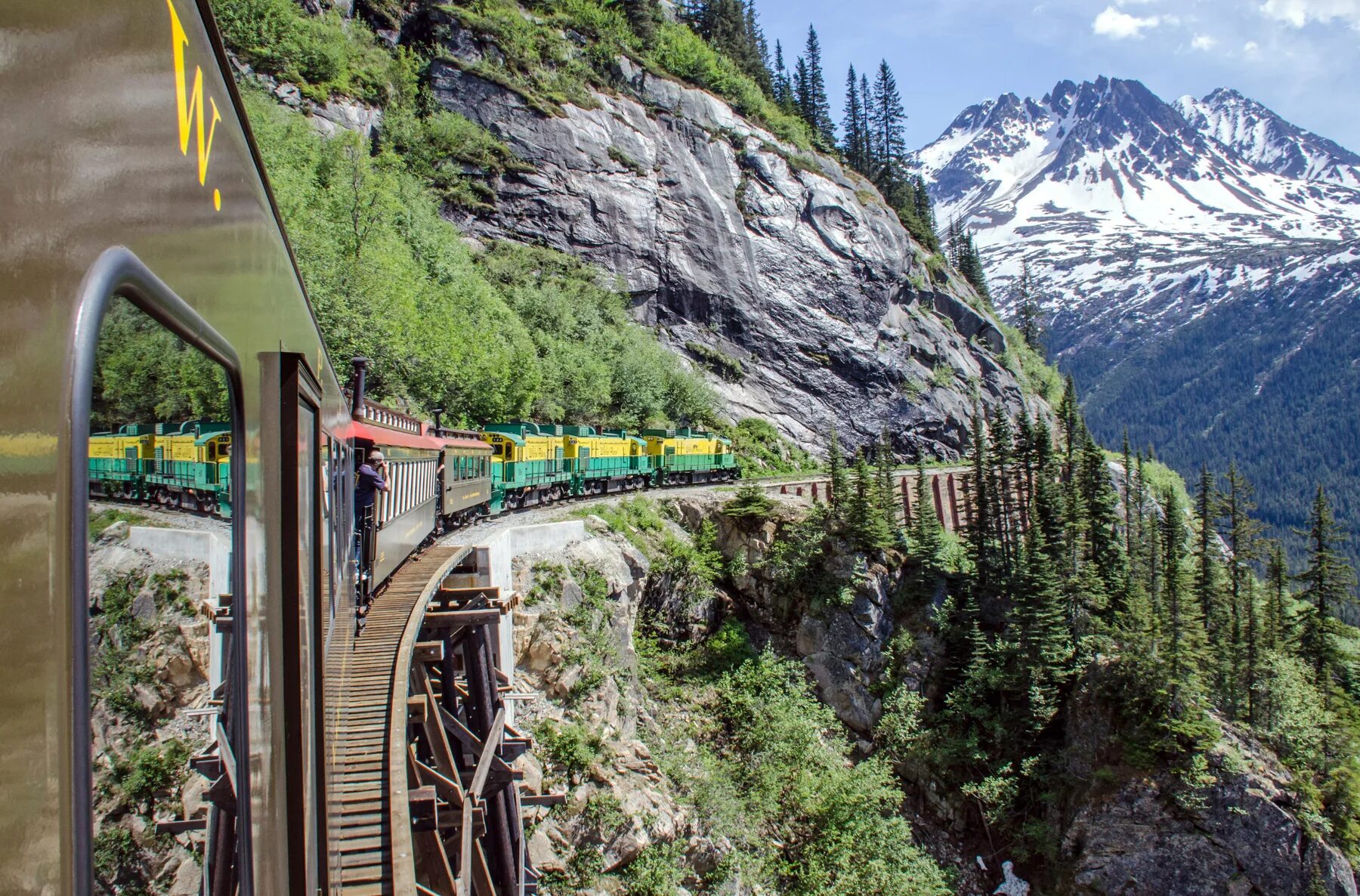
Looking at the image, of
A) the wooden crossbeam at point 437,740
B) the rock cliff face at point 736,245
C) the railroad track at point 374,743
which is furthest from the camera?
the rock cliff face at point 736,245

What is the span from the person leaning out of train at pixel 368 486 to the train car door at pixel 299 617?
5.38 metres

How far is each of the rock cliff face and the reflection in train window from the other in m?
48.8

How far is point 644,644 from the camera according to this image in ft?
89.2

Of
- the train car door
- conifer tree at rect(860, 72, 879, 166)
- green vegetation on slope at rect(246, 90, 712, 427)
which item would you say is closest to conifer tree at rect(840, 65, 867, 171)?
conifer tree at rect(860, 72, 879, 166)

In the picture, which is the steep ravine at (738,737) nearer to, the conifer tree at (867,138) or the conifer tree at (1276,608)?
the conifer tree at (1276,608)

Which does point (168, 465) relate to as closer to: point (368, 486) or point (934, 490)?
point (368, 486)

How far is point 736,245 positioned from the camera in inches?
2235

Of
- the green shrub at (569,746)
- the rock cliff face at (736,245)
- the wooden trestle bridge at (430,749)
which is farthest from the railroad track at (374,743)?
the rock cliff face at (736,245)

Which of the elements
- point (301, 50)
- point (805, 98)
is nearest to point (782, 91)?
point (805, 98)

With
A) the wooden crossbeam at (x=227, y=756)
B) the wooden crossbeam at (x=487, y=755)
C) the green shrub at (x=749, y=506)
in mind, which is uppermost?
the wooden crossbeam at (x=227, y=756)

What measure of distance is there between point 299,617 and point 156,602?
1.50 meters

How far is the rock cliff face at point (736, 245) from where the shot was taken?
171 feet

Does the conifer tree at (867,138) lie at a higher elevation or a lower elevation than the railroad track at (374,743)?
higher

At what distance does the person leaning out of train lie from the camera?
892cm
